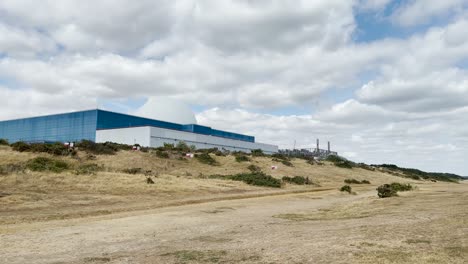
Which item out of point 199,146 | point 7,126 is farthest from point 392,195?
point 7,126

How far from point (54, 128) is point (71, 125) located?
322 inches

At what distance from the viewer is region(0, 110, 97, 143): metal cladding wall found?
106 metres

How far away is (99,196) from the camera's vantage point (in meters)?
27.5

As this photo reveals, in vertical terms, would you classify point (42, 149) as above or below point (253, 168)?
above

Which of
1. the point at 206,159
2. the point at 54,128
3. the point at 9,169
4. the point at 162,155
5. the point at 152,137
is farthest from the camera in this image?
the point at 54,128

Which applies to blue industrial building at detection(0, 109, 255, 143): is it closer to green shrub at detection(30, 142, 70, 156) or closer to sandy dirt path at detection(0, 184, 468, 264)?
green shrub at detection(30, 142, 70, 156)

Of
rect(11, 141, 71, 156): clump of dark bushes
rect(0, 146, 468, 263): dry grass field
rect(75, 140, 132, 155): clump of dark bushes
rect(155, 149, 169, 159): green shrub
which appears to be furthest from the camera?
rect(155, 149, 169, 159): green shrub

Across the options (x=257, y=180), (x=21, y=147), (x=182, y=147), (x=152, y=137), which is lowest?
(x=257, y=180)

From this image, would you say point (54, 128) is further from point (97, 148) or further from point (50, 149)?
point (50, 149)

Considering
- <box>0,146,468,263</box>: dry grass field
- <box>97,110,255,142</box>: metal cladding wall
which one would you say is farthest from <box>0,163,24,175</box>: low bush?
<box>97,110,255,142</box>: metal cladding wall

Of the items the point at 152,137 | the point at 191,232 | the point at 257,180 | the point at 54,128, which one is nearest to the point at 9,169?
the point at 257,180

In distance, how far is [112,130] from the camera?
99.8 metres

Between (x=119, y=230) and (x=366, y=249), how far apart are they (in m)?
9.38

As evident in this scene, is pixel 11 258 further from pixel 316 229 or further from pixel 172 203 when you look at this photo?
pixel 172 203
